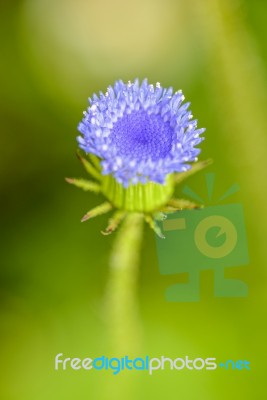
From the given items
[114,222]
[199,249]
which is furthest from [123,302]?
[114,222]

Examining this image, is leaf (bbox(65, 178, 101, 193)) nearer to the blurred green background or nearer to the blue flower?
the blue flower

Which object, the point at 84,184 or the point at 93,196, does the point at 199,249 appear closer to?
the point at 93,196

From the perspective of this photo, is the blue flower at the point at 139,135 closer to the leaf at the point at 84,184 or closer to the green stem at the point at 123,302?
the leaf at the point at 84,184

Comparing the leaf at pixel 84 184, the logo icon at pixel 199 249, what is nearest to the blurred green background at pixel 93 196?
the logo icon at pixel 199 249

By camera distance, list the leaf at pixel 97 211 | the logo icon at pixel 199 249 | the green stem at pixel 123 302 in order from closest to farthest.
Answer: the leaf at pixel 97 211
the green stem at pixel 123 302
the logo icon at pixel 199 249

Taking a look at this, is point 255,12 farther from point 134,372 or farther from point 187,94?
point 134,372
